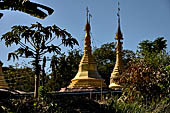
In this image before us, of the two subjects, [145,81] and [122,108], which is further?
[145,81]

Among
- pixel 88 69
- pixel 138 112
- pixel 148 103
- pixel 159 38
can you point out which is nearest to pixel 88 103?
pixel 138 112

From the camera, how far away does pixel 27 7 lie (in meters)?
9.12

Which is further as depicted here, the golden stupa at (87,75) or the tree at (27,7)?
the golden stupa at (87,75)

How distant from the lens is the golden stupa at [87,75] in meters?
15.9

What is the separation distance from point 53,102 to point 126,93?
3.36 m

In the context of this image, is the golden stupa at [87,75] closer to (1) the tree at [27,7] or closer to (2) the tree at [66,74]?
(2) the tree at [66,74]

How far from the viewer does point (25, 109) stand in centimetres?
705

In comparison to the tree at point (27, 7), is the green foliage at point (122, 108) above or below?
below

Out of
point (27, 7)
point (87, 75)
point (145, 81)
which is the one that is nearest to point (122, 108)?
point (145, 81)

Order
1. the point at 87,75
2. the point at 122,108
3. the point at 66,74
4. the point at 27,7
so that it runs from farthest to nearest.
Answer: the point at 66,74 < the point at 87,75 < the point at 27,7 < the point at 122,108

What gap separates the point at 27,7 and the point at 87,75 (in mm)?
7958

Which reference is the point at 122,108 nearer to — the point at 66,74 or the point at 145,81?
the point at 145,81

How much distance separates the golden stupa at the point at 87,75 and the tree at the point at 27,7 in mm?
6224

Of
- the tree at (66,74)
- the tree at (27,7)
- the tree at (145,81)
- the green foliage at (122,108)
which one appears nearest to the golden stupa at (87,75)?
the tree at (66,74)
